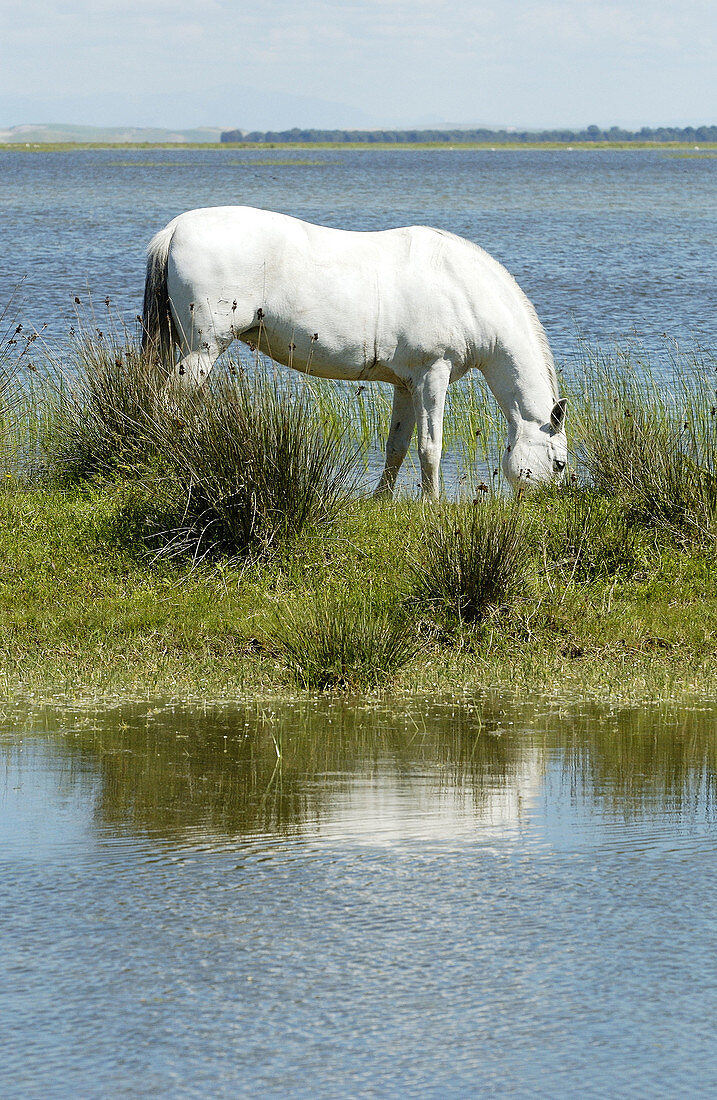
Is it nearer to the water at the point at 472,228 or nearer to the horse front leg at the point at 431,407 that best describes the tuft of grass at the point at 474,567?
the horse front leg at the point at 431,407

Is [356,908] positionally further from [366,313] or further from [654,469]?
[366,313]

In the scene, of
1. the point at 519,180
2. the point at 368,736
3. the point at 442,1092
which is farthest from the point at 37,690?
the point at 519,180

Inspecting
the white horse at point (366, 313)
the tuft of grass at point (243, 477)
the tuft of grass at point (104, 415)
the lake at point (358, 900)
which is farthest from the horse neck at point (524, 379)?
the lake at point (358, 900)

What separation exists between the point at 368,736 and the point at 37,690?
1.52 metres

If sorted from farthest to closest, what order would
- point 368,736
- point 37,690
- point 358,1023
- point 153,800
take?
1. point 37,690
2. point 368,736
3. point 153,800
4. point 358,1023

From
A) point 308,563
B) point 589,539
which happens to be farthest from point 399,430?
point 308,563

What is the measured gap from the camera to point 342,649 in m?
6.02

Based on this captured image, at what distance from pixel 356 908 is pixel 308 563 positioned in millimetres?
4054

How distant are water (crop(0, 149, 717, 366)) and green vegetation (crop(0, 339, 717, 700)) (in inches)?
265

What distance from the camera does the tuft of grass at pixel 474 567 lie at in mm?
6793

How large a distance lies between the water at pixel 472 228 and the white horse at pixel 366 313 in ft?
17.5

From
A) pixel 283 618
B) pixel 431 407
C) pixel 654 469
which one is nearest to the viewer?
pixel 283 618

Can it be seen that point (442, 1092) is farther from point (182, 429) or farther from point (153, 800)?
point (182, 429)

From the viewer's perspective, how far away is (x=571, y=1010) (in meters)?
3.13
